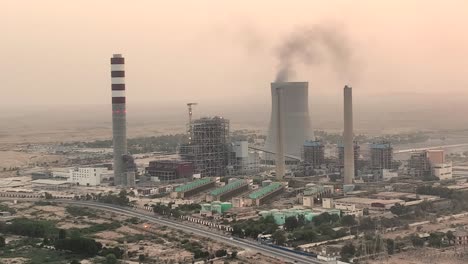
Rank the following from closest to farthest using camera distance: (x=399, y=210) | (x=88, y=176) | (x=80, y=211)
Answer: (x=399, y=210), (x=80, y=211), (x=88, y=176)

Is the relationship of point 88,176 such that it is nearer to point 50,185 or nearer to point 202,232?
point 50,185

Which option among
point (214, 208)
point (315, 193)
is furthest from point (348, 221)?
point (214, 208)

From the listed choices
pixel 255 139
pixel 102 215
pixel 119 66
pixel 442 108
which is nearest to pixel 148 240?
pixel 102 215

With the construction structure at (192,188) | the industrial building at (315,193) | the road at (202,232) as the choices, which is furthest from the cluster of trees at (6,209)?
the industrial building at (315,193)

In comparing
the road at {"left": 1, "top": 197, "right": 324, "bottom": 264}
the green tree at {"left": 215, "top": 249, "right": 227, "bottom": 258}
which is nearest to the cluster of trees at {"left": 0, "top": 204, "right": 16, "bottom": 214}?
the road at {"left": 1, "top": 197, "right": 324, "bottom": 264}

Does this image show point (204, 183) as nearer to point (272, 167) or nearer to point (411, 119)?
point (272, 167)

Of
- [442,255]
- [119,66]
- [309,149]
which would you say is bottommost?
[442,255]
